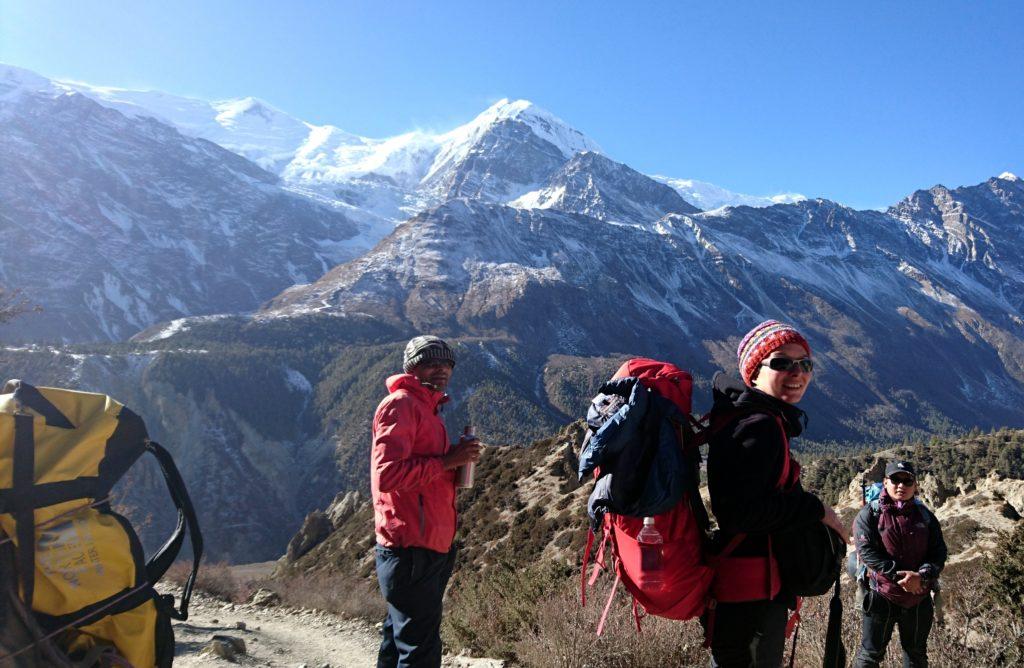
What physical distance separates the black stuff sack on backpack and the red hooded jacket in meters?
2.00

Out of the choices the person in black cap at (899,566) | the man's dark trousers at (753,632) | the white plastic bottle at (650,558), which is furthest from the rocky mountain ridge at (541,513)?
the white plastic bottle at (650,558)

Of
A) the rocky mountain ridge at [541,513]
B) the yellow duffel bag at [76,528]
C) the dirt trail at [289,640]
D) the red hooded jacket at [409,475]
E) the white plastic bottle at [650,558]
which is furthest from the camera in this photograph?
the rocky mountain ridge at [541,513]

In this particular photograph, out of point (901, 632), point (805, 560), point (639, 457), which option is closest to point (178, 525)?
point (639, 457)

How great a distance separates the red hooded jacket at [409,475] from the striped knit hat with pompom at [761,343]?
192 centimetres

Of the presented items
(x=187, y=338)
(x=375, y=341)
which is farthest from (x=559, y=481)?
(x=375, y=341)

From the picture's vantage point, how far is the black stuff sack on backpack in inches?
107

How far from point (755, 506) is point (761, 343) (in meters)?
0.82

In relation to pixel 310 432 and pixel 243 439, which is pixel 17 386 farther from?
pixel 310 432

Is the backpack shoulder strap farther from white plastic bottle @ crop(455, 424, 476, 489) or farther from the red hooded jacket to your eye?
white plastic bottle @ crop(455, 424, 476, 489)

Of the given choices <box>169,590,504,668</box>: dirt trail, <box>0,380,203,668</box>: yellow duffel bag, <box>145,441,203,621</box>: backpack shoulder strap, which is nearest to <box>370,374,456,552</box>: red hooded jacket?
<box>145,441,203,621</box>: backpack shoulder strap

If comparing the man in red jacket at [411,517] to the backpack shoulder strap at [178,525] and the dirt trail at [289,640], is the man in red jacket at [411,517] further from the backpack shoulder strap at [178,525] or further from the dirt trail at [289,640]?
the dirt trail at [289,640]

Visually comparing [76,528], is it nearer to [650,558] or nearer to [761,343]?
[650,558]

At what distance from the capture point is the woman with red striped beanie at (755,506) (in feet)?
8.70

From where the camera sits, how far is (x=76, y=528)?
273 centimetres
